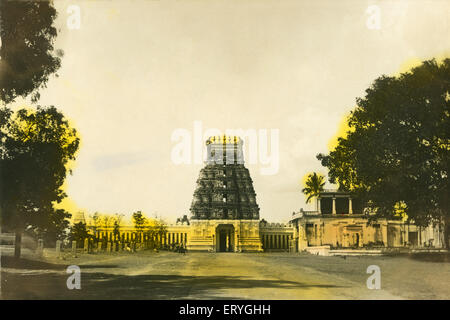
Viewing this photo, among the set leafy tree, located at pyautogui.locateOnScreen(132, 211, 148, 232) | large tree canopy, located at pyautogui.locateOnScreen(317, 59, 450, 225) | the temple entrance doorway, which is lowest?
the temple entrance doorway

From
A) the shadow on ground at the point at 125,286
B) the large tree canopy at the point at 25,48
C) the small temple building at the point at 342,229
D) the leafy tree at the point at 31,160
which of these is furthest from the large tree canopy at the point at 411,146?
the small temple building at the point at 342,229

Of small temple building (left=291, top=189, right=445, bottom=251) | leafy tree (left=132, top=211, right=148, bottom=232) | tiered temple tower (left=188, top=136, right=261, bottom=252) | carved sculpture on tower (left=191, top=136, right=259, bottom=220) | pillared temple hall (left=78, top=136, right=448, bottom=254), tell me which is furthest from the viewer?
carved sculpture on tower (left=191, top=136, right=259, bottom=220)

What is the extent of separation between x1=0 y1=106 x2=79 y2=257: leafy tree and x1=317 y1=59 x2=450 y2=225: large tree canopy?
22.5 meters

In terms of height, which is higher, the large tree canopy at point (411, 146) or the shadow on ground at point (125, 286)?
the large tree canopy at point (411, 146)

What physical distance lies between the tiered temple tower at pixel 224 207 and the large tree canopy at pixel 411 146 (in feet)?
194

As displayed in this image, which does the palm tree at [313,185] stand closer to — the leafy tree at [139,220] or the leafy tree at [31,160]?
the leafy tree at [139,220]

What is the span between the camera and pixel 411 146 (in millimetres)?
37938

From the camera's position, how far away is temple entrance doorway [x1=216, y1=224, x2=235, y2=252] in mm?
102438

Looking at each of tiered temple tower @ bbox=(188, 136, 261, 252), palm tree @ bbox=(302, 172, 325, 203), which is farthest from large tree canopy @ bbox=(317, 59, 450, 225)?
tiered temple tower @ bbox=(188, 136, 261, 252)

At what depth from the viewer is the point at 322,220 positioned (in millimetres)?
87875

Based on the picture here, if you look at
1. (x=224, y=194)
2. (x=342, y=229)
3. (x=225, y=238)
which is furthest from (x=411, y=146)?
(x=225, y=238)

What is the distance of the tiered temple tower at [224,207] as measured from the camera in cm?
10138

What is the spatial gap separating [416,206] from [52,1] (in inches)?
1094

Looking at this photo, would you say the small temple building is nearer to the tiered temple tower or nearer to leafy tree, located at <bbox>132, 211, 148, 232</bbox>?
the tiered temple tower
